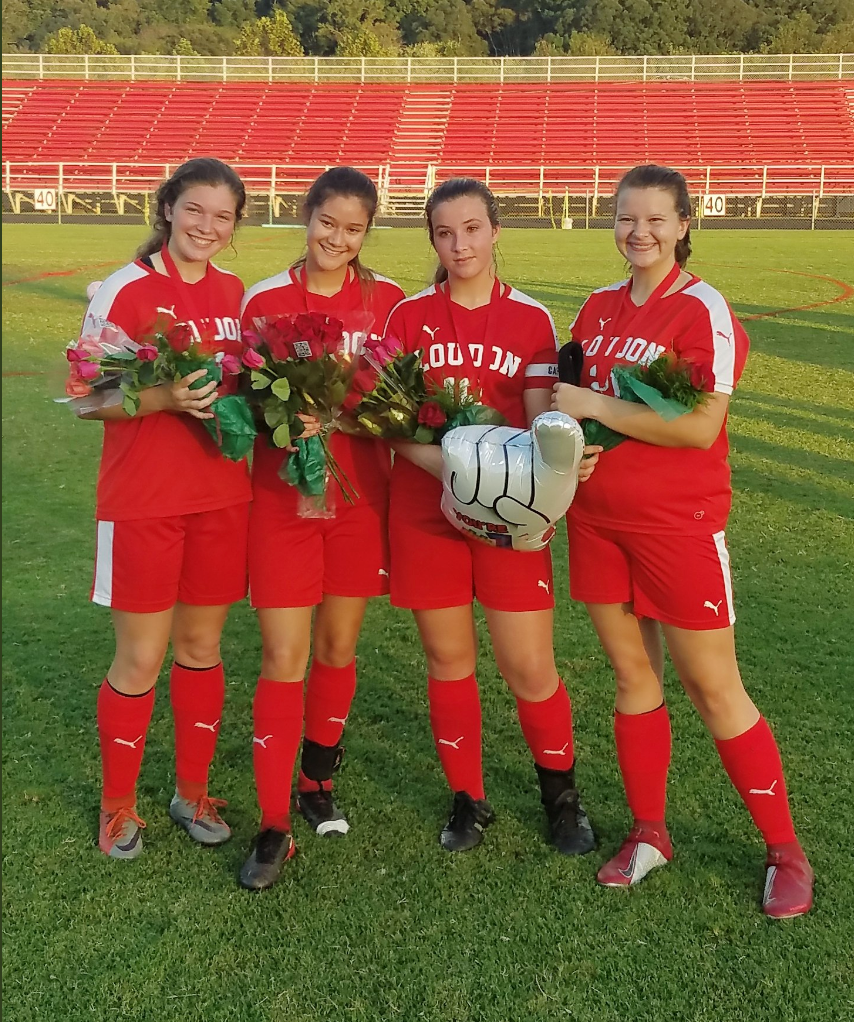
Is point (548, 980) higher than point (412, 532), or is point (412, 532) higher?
point (412, 532)

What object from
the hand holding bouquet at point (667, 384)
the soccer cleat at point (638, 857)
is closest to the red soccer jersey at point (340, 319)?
the hand holding bouquet at point (667, 384)

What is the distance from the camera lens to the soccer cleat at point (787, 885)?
267cm

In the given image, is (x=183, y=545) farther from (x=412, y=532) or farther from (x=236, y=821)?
(x=236, y=821)

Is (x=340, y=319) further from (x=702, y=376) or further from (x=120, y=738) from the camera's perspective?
(x=120, y=738)

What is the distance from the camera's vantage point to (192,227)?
2764 mm

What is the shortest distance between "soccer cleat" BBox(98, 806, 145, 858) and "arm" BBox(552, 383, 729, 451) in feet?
5.96

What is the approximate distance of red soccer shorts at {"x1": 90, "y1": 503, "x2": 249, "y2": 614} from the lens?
2.79 meters

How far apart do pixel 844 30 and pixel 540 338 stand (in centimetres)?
6311

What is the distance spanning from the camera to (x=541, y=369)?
274 centimetres

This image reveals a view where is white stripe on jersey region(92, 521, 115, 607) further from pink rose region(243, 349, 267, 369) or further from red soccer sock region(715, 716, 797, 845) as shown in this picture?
red soccer sock region(715, 716, 797, 845)

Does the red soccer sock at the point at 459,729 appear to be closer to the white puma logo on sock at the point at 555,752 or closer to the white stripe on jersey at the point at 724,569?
the white puma logo on sock at the point at 555,752

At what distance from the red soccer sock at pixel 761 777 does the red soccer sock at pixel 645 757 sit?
0.17m

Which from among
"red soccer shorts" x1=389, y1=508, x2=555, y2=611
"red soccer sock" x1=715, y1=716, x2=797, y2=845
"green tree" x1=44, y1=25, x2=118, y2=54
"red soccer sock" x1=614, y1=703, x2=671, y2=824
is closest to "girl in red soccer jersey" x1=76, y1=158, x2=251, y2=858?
"red soccer shorts" x1=389, y1=508, x2=555, y2=611

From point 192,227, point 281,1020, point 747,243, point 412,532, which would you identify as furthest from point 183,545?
point 747,243
